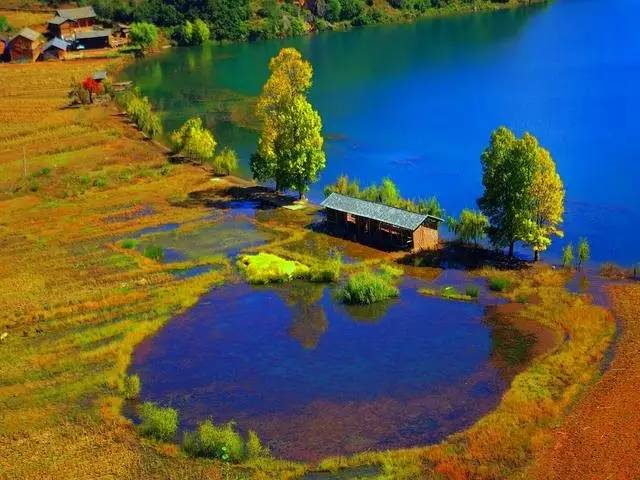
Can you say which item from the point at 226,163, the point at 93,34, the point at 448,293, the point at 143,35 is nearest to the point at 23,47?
the point at 93,34

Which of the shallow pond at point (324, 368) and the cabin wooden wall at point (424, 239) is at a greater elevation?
the cabin wooden wall at point (424, 239)

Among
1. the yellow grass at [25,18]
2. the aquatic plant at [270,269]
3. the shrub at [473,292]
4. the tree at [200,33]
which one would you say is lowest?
the aquatic plant at [270,269]

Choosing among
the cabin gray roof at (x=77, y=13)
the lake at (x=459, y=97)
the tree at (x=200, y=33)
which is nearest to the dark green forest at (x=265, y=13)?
the tree at (x=200, y=33)

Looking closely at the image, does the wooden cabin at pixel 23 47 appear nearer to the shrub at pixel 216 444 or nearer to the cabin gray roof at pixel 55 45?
the cabin gray roof at pixel 55 45

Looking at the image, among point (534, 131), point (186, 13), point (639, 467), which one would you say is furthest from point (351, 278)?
point (186, 13)

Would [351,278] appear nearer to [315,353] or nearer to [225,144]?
[315,353]

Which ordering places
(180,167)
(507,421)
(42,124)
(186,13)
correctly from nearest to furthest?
(507,421)
(180,167)
(42,124)
(186,13)
